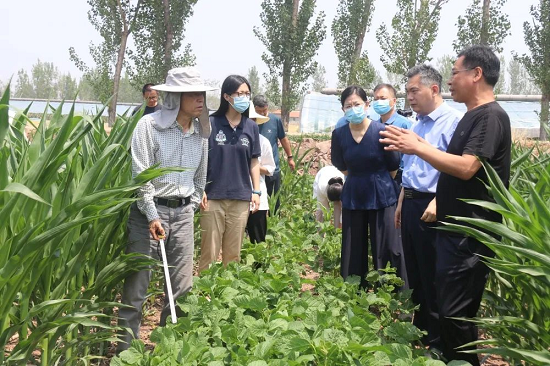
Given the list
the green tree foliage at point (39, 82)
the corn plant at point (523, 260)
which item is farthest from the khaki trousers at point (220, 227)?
the green tree foliage at point (39, 82)

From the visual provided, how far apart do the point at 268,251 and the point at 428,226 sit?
4.97 ft

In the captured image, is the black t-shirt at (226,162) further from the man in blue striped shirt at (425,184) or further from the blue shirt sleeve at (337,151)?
the man in blue striped shirt at (425,184)

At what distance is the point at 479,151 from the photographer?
2.78 meters

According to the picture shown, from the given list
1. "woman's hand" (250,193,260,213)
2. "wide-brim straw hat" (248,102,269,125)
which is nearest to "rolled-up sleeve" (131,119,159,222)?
"woman's hand" (250,193,260,213)

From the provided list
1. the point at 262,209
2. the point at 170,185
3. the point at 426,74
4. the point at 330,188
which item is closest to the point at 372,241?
the point at 262,209

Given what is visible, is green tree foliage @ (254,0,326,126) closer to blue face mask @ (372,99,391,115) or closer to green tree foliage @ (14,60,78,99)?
blue face mask @ (372,99,391,115)

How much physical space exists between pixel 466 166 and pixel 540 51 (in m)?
20.7

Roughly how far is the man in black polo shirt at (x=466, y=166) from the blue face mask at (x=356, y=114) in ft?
4.17

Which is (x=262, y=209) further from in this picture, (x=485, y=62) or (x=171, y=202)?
(x=485, y=62)

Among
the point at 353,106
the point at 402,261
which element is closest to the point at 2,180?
the point at 353,106

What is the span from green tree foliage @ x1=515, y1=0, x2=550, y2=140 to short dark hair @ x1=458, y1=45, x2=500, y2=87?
19.3 metres

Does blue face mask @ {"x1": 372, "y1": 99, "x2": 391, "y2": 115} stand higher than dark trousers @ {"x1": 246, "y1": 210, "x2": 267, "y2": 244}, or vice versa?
blue face mask @ {"x1": 372, "y1": 99, "x2": 391, "y2": 115}

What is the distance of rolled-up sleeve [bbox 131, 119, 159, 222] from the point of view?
3.14 m

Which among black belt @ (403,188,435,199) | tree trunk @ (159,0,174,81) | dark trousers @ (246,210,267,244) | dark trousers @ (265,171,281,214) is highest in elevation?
tree trunk @ (159,0,174,81)
